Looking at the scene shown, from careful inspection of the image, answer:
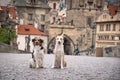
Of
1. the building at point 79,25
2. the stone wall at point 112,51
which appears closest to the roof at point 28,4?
the building at point 79,25

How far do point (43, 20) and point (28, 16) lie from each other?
3.30m

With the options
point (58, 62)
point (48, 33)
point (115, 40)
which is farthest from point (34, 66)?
point (48, 33)

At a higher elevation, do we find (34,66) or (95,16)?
(95,16)

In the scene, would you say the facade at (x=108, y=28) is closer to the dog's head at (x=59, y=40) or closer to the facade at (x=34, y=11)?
the facade at (x=34, y=11)

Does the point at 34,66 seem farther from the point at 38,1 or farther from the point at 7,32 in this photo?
the point at 38,1

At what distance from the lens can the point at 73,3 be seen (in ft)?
466

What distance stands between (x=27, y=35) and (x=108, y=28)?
51.1ft

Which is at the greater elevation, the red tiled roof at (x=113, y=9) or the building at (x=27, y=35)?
the red tiled roof at (x=113, y=9)

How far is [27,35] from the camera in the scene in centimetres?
12475

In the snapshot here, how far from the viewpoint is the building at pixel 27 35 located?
12008 cm

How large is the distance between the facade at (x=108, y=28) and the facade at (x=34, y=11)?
14.2m

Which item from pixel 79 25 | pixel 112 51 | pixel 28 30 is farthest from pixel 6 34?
pixel 79 25

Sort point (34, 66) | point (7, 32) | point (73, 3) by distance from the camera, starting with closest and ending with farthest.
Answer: point (34, 66), point (7, 32), point (73, 3)

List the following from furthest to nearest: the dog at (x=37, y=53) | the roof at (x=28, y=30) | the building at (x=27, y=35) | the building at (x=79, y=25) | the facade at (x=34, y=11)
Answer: the facade at (x=34, y=11)
the building at (x=79, y=25)
the roof at (x=28, y=30)
the building at (x=27, y=35)
the dog at (x=37, y=53)
